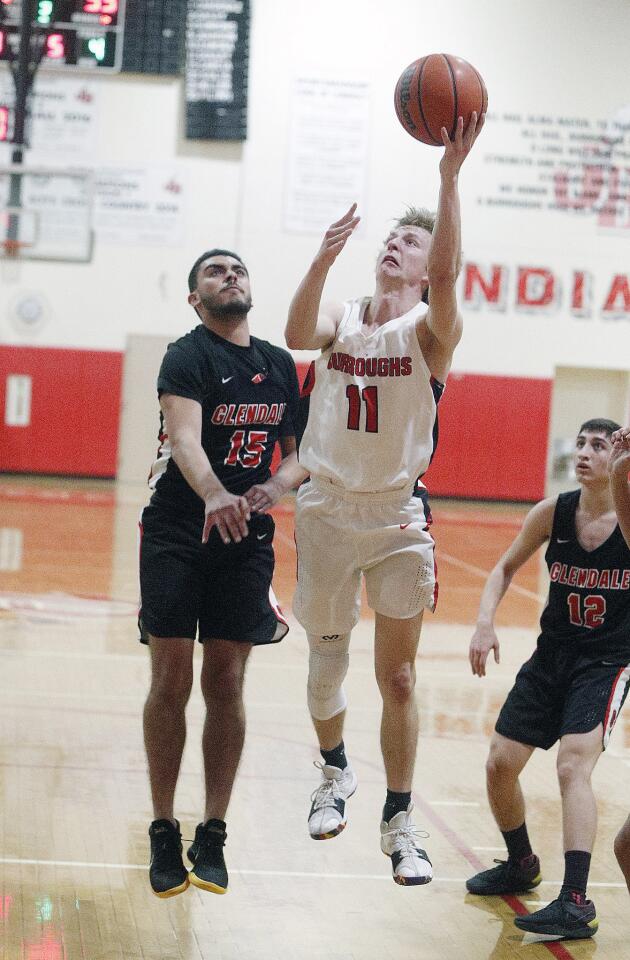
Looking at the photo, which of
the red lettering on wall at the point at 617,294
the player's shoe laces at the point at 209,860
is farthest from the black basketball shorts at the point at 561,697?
the red lettering on wall at the point at 617,294

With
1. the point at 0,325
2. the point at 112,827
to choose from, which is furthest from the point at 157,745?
the point at 0,325

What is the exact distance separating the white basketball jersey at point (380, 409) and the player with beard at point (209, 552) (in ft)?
0.68

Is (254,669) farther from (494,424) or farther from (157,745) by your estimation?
(494,424)

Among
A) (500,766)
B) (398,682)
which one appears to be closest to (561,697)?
(500,766)

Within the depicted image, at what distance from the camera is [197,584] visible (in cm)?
436

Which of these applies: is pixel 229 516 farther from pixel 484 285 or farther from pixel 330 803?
pixel 484 285

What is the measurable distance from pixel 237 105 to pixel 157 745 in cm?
1468

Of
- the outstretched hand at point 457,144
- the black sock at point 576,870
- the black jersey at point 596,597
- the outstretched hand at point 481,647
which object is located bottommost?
the black sock at point 576,870

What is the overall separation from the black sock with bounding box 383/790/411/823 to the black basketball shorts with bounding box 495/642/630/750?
1.67 ft

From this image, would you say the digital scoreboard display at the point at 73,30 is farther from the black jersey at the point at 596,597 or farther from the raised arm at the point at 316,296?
the black jersey at the point at 596,597

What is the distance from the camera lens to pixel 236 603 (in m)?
4.38

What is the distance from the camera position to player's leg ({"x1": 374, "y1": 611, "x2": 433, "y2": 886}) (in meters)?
4.35

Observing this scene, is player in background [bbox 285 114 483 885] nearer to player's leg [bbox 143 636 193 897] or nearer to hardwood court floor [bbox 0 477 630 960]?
hardwood court floor [bbox 0 477 630 960]

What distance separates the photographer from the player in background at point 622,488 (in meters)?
4.12
